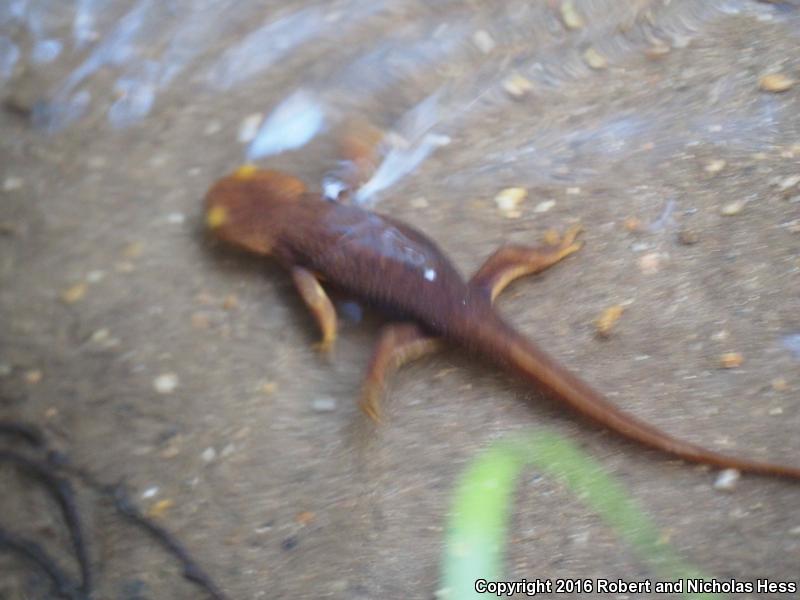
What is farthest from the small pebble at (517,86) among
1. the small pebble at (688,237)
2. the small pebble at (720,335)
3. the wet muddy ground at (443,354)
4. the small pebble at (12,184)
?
the small pebble at (12,184)

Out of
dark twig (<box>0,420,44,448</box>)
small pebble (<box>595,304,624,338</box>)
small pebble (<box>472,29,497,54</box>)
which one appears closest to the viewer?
dark twig (<box>0,420,44,448</box>)

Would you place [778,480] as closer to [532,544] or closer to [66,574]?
[532,544]

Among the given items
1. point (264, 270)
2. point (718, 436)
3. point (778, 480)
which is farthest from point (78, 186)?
point (778, 480)

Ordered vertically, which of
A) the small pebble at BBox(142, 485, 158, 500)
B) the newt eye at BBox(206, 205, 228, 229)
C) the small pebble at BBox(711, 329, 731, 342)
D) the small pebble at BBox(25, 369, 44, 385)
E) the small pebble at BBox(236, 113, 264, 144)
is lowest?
the small pebble at BBox(711, 329, 731, 342)

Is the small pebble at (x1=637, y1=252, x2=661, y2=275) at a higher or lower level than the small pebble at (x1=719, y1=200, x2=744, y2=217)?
higher

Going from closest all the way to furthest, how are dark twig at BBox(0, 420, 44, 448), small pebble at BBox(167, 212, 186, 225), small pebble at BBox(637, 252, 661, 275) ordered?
dark twig at BBox(0, 420, 44, 448) < small pebble at BBox(637, 252, 661, 275) < small pebble at BBox(167, 212, 186, 225)

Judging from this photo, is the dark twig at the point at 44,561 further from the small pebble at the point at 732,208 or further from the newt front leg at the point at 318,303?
the small pebble at the point at 732,208

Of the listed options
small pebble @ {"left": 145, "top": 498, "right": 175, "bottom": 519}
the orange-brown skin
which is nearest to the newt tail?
the orange-brown skin

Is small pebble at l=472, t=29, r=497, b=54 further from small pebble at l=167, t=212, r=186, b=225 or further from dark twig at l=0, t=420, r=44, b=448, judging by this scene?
dark twig at l=0, t=420, r=44, b=448
